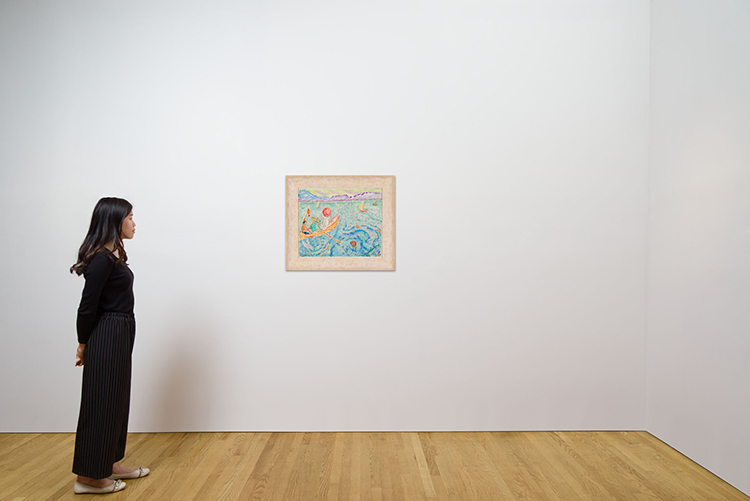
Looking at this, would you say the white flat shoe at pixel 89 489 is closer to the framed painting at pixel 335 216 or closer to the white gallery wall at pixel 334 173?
the white gallery wall at pixel 334 173

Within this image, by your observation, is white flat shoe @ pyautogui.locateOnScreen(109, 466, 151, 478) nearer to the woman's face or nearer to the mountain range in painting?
the woman's face

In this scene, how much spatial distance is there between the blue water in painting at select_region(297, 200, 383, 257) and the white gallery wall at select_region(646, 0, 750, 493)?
202 centimetres

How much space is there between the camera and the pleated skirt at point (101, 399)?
8.27ft

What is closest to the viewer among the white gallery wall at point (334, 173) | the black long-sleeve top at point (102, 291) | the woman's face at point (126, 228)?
the black long-sleeve top at point (102, 291)

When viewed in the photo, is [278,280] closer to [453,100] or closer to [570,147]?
[453,100]

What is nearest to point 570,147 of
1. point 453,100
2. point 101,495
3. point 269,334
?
point 453,100

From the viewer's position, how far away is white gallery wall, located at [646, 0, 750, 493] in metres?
2.64

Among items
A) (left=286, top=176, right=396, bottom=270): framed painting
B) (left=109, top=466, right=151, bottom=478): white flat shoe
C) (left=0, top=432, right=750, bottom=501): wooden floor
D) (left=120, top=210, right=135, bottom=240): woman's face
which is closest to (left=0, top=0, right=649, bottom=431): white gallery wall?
(left=286, top=176, right=396, bottom=270): framed painting

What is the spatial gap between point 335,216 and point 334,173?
0.32 meters

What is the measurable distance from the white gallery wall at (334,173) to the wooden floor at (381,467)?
7.6 inches

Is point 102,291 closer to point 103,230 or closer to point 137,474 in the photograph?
point 103,230

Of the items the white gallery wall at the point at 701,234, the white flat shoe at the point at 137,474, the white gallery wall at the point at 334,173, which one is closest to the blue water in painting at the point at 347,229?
the white gallery wall at the point at 334,173

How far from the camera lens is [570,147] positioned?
352 cm

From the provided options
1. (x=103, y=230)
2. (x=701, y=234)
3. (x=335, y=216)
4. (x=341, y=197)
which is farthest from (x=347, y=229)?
(x=701, y=234)
